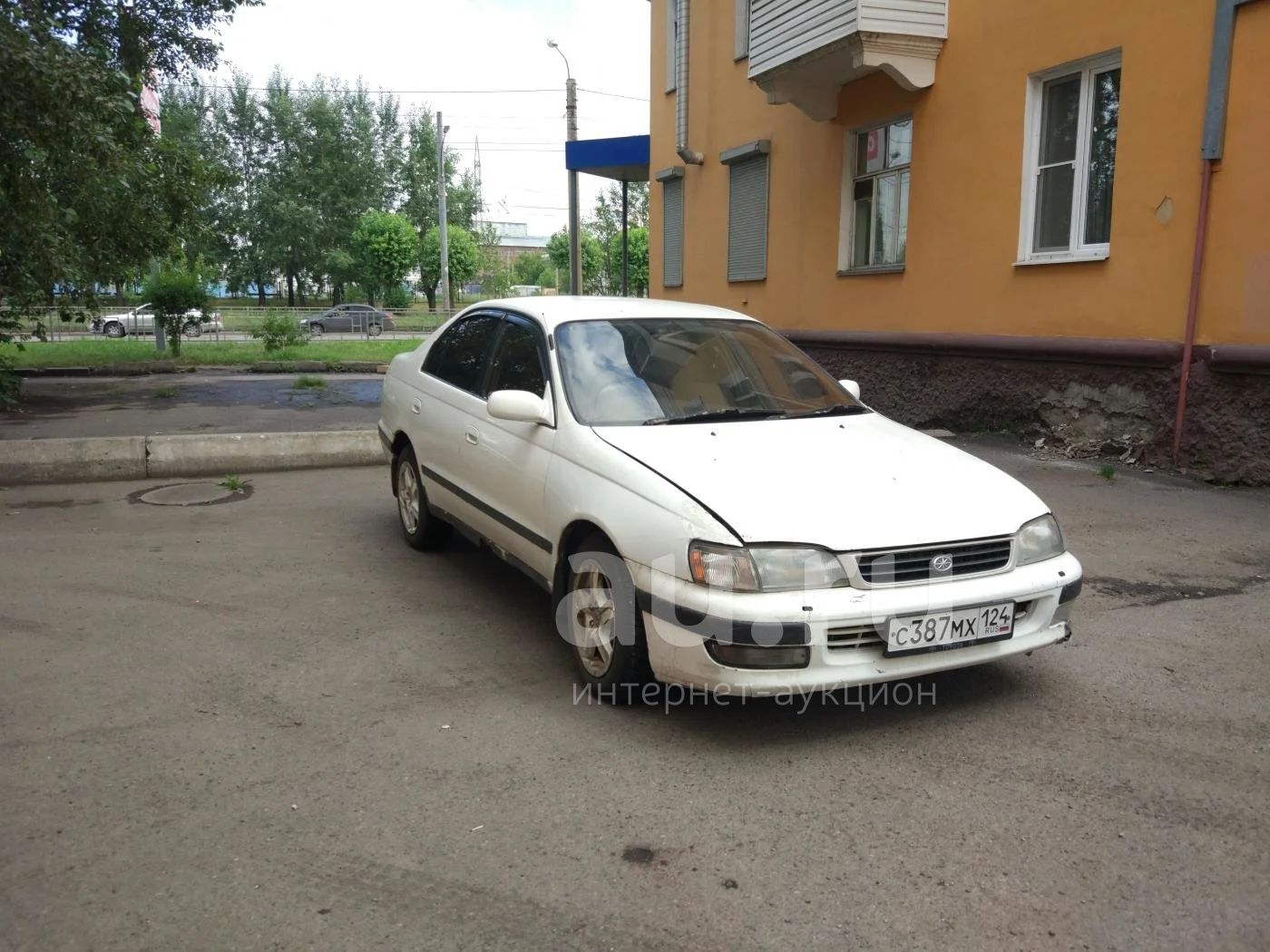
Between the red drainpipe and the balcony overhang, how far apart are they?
392cm

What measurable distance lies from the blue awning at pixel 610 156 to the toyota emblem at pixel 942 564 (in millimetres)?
17151

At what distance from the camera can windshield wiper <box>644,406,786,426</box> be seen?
450 centimetres

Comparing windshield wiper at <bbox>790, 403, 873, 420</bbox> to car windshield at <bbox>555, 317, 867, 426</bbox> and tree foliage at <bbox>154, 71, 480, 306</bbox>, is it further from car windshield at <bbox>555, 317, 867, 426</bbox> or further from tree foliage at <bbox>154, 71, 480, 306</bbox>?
tree foliage at <bbox>154, 71, 480, 306</bbox>

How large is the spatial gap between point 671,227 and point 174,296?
40.6 ft

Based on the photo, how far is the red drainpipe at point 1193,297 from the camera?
8.26 metres

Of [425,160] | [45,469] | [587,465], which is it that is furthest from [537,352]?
[425,160]

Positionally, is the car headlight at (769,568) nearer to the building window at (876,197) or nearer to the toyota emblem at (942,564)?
the toyota emblem at (942,564)

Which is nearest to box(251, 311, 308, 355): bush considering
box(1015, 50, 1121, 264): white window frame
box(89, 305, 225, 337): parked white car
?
box(89, 305, 225, 337): parked white car

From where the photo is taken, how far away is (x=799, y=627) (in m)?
3.46

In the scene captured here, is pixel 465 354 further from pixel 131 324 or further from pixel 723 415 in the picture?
pixel 131 324

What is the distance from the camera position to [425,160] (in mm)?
64812

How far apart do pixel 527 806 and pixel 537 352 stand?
2.37 meters

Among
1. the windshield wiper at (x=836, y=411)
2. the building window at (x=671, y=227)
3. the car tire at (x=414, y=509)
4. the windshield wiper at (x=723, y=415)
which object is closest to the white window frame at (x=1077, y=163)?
the windshield wiper at (x=836, y=411)

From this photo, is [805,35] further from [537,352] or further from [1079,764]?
[1079,764]
